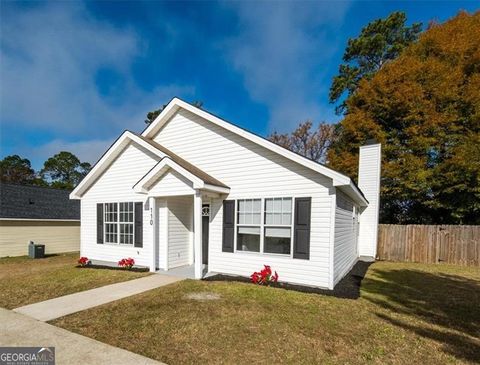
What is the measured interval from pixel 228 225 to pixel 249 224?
0.74 m

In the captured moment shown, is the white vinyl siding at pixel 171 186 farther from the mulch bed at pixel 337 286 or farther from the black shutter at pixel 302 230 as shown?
the black shutter at pixel 302 230

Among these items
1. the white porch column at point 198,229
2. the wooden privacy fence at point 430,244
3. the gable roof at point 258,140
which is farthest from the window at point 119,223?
the wooden privacy fence at point 430,244

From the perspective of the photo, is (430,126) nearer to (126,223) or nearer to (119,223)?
(126,223)

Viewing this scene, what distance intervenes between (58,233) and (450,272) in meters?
21.0

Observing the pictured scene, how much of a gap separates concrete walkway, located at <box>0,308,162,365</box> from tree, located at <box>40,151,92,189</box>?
182ft

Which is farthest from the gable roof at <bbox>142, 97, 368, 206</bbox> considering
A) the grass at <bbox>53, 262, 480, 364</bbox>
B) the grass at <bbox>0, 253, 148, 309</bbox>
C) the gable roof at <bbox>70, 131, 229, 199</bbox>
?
the grass at <bbox>0, 253, 148, 309</bbox>

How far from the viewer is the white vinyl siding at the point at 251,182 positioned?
24.1 ft

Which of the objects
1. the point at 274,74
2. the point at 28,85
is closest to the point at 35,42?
the point at 28,85

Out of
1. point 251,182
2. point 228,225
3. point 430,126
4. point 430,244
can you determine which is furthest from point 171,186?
point 430,126

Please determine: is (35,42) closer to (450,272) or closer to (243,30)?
(243,30)

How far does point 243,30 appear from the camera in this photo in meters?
14.2

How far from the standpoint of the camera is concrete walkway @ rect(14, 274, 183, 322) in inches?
215

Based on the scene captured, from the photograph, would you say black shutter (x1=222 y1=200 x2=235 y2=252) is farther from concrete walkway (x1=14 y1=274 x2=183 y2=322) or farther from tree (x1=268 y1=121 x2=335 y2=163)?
tree (x1=268 y1=121 x2=335 y2=163)

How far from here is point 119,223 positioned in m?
10.9
